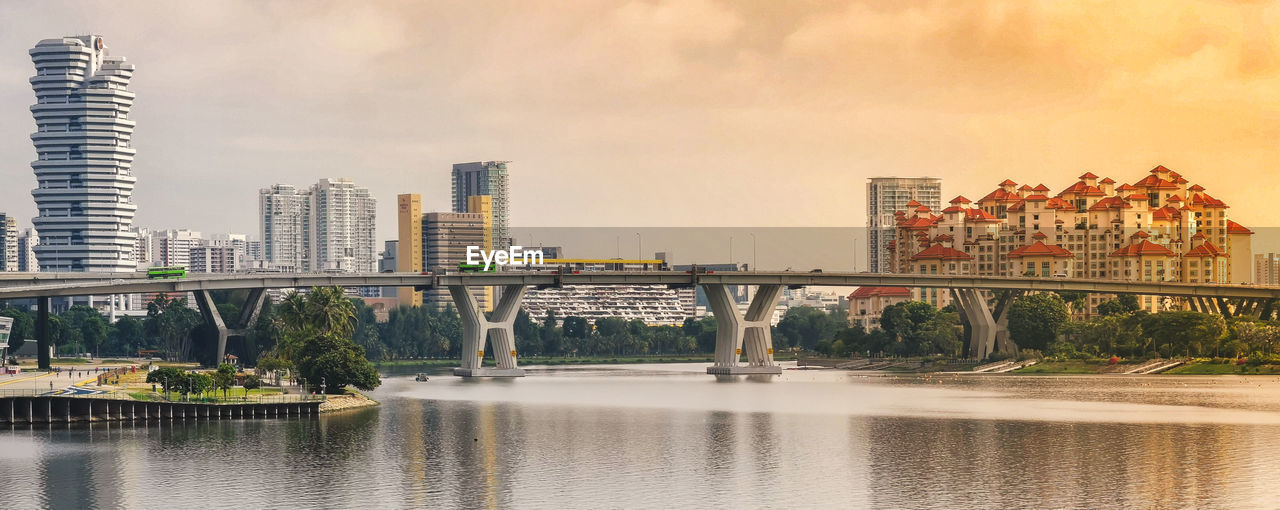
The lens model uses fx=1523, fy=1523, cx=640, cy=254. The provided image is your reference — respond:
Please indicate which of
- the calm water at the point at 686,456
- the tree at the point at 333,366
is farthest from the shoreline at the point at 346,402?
the calm water at the point at 686,456

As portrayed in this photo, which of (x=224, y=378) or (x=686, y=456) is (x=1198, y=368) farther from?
(x=224, y=378)

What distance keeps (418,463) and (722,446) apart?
21.2 m

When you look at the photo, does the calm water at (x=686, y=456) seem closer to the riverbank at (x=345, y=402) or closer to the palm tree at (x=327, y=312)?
the riverbank at (x=345, y=402)

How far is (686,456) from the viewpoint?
96125 mm

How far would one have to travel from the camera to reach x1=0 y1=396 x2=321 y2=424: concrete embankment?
115500 mm

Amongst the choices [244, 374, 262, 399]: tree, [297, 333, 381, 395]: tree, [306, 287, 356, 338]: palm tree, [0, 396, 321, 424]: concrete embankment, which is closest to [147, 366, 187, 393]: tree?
[0, 396, 321, 424]: concrete embankment

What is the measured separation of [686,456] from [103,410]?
48.6 metres

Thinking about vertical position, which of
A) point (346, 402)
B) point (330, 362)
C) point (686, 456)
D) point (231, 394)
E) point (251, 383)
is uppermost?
point (330, 362)

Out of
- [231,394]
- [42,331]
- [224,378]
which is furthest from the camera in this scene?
[42,331]

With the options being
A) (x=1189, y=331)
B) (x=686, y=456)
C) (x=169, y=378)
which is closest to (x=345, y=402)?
(x=169, y=378)

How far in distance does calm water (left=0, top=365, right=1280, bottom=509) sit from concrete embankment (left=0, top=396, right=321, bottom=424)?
10.8 ft

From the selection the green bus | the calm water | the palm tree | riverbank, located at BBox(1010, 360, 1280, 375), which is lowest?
riverbank, located at BBox(1010, 360, 1280, 375)

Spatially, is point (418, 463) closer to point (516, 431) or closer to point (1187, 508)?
point (516, 431)

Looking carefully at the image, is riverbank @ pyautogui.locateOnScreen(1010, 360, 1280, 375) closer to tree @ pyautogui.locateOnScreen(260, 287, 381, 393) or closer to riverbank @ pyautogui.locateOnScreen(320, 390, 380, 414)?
tree @ pyautogui.locateOnScreen(260, 287, 381, 393)
